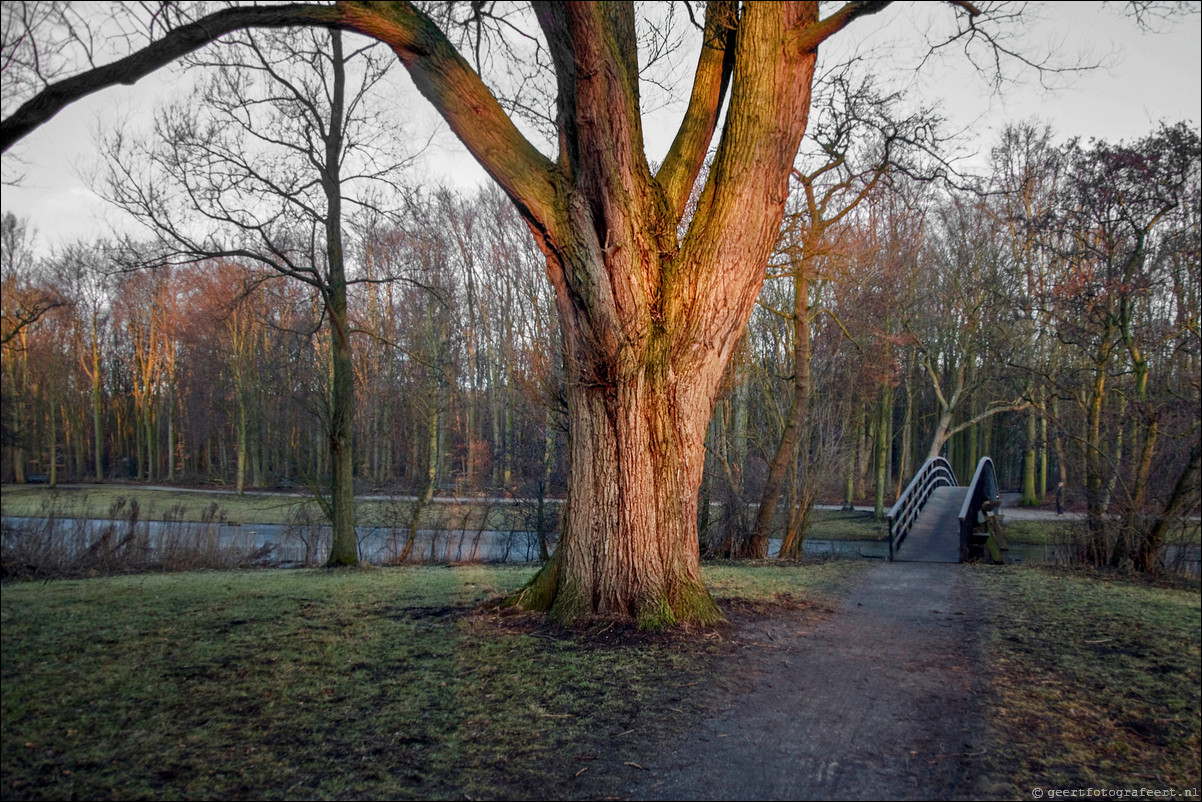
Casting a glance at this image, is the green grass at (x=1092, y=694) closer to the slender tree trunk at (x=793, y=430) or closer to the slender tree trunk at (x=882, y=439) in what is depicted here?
the slender tree trunk at (x=793, y=430)

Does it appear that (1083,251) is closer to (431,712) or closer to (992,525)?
(992,525)

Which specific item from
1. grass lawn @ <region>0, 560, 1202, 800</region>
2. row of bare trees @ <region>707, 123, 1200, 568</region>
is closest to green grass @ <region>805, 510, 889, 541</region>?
row of bare trees @ <region>707, 123, 1200, 568</region>

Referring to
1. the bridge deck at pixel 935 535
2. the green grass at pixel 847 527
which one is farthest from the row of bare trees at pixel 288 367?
the green grass at pixel 847 527

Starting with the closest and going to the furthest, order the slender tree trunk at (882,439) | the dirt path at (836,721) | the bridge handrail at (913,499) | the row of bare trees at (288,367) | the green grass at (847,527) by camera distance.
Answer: the dirt path at (836,721), the row of bare trees at (288,367), the bridge handrail at (913,499), the green grass at (847,527), the slender tree trunk at (882,439)

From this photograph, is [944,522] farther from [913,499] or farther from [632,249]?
[632,249]

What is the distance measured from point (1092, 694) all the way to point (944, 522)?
1519cm

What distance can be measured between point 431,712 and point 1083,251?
12.1 meters

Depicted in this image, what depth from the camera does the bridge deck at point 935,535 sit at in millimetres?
15719

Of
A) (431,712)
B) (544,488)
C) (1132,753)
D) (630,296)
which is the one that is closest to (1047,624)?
(1132,753)

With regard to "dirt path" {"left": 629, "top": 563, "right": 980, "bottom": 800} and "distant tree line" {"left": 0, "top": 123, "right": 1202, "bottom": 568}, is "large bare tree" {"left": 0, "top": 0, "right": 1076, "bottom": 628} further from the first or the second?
"distant tree line" {"left": 0, "top": 123, "right": 1202, "bottom": 568}

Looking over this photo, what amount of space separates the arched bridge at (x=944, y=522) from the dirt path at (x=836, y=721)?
8905 mm

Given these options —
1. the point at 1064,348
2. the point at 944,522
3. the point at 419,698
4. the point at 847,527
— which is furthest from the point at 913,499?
the point at 419,698

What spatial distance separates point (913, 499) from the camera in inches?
747

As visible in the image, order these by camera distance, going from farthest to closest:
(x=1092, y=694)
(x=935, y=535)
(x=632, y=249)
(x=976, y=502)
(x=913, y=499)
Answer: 1. (x=913, y=499)
2. (x=935, y=535)
3. (x=976, y=502)
4. (x=632, y=249)
5. (x=1092, y=694)
